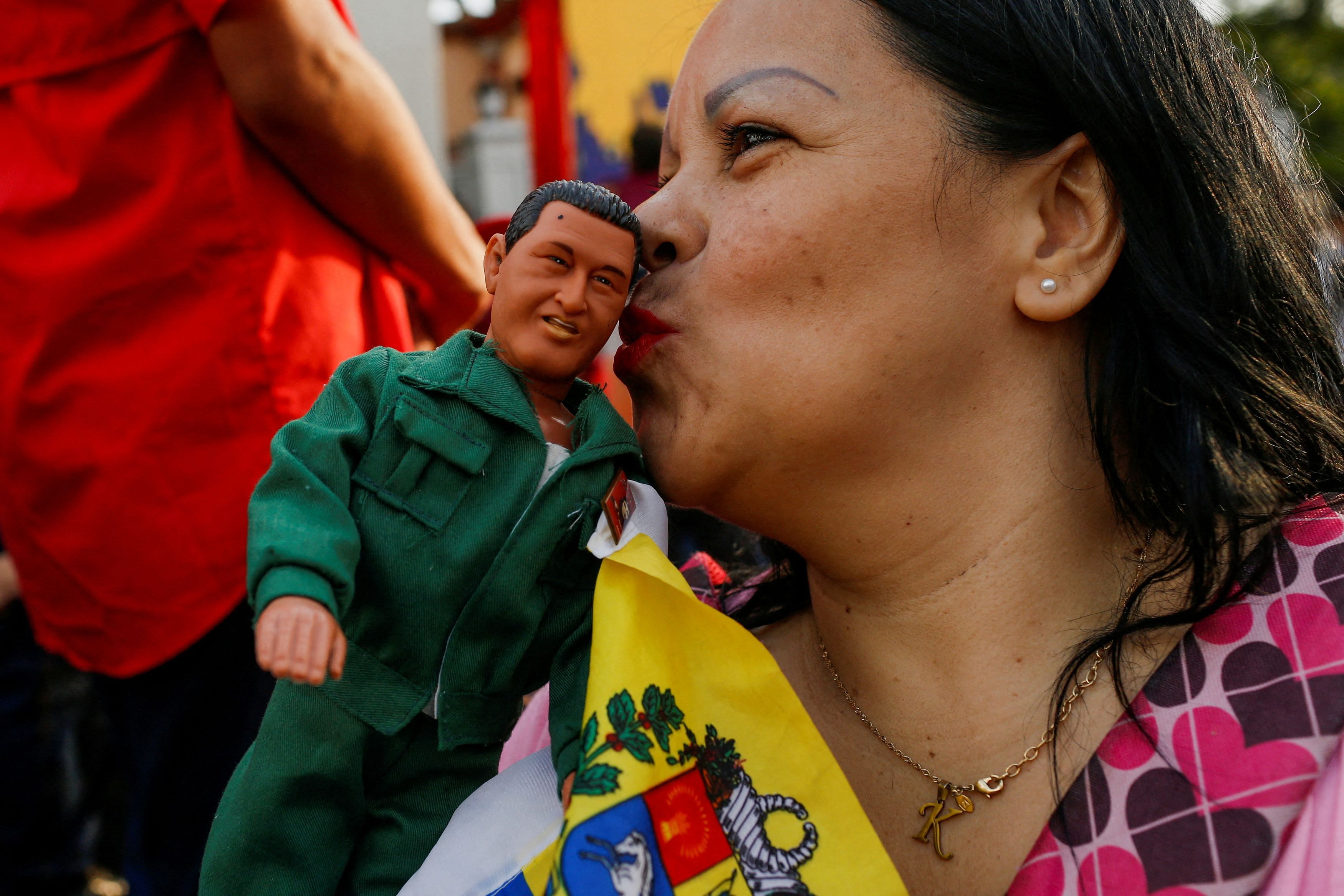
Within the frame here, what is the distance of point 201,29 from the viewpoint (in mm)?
1778

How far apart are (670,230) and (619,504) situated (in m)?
0.44

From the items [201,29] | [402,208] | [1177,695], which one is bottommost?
[1177,695]

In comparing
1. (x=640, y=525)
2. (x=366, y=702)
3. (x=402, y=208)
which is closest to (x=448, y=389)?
(x=640, y=525)

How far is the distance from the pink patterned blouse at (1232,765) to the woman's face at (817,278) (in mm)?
464

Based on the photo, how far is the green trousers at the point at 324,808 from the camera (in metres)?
1.39

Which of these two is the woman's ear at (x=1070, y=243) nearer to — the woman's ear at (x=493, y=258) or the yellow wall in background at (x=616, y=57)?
the woman's ear at (x=493, y=258)

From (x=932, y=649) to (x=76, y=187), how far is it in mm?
1661

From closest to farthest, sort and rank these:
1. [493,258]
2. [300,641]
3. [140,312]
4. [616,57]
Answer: [300,641]
[493,258]
[140,312]
[616,57]

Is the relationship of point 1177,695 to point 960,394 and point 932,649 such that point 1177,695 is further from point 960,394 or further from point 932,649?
point 960,394

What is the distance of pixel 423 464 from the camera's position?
1.46 metres

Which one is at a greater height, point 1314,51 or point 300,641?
point 1314,51

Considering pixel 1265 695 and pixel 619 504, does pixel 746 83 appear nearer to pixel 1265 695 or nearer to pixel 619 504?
pixel 619 504

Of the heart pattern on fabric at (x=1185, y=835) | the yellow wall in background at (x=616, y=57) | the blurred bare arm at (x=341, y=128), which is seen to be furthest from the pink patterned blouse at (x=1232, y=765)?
the yellow wall in background at (x=616, y=57)

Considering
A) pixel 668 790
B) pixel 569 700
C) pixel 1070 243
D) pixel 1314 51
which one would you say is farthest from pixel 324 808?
pixel 1314 51
